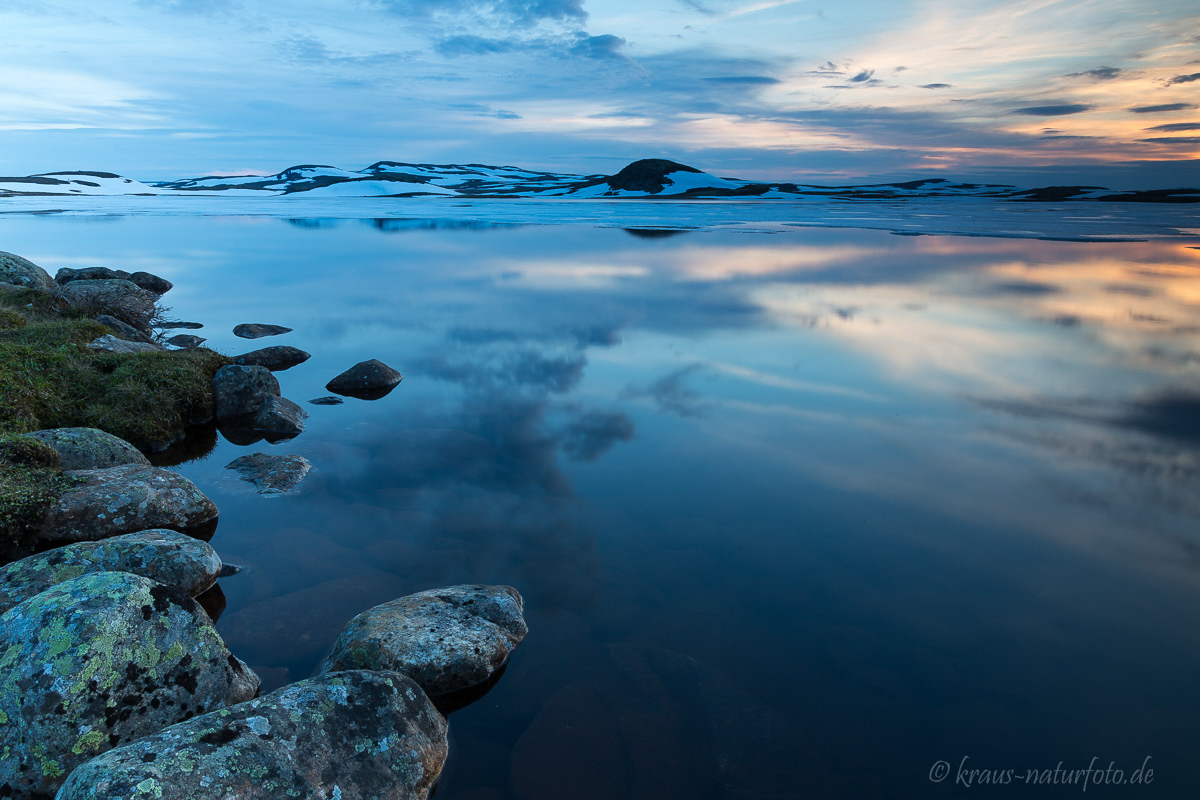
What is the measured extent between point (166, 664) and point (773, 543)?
560 centimetres

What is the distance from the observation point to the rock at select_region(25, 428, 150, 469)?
7.75 metres

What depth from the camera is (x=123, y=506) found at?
6703 mm

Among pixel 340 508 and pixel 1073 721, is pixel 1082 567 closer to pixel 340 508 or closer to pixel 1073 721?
pixel 1073 721

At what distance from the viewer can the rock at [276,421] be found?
10594mm

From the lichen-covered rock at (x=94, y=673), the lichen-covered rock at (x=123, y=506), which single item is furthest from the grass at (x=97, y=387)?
the lichen-covered rock at (x=94, y=673)

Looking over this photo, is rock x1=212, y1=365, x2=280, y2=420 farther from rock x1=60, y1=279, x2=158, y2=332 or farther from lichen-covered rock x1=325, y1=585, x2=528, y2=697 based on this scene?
rock x1=60, y1=279, x2=158, y2=332

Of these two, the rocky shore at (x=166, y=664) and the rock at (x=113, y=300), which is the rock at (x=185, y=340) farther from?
the rocky shore at (x=166, y=664)

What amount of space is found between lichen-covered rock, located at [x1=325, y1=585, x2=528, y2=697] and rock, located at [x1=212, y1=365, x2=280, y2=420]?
723 cm

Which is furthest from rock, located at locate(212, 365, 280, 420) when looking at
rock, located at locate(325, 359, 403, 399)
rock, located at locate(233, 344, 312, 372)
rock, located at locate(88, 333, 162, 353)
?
rock, located at locate(233, 344, 312, 372)

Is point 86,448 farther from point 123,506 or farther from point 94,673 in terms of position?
point 94,673

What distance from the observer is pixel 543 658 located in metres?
5.47

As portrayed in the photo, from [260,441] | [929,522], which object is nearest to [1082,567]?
[929,522]

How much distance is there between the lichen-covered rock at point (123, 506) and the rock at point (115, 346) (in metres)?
6.39

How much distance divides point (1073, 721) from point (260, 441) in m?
10.6
